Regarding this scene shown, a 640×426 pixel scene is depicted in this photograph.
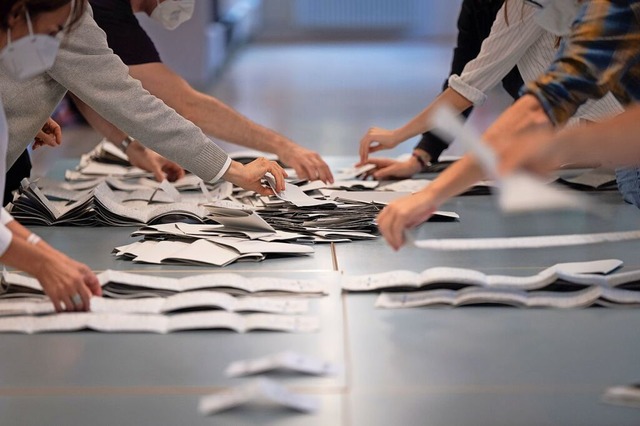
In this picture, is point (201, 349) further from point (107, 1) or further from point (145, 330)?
point (107, 1)

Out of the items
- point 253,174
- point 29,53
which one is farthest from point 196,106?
point 29,53

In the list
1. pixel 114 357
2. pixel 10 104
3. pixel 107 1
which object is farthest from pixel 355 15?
pixel 114 357

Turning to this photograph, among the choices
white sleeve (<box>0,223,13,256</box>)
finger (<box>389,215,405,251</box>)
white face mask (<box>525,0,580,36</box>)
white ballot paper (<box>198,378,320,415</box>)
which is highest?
white face mask (<box>525,0,580,36</box>)

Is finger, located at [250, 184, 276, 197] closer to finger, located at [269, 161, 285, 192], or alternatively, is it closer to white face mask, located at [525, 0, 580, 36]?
finger, located at [269, 161, 285, 192]

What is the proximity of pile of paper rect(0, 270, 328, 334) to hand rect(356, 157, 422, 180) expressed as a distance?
107cm

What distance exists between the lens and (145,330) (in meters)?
1.53

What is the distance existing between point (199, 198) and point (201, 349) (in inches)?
43.9

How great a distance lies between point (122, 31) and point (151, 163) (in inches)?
15.7

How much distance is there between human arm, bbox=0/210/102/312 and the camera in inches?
60.1

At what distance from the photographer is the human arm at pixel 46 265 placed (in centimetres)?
153

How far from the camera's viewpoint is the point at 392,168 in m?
2.78

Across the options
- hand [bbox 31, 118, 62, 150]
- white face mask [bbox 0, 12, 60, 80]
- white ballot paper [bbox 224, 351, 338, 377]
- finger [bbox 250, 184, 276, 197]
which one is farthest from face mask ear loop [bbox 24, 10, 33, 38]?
hand [bbox 31, 118, 62, 150]

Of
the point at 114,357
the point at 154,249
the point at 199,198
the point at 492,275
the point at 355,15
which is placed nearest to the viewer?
the point at 114,357

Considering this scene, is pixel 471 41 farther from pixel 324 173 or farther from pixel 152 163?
pixel 152 163
